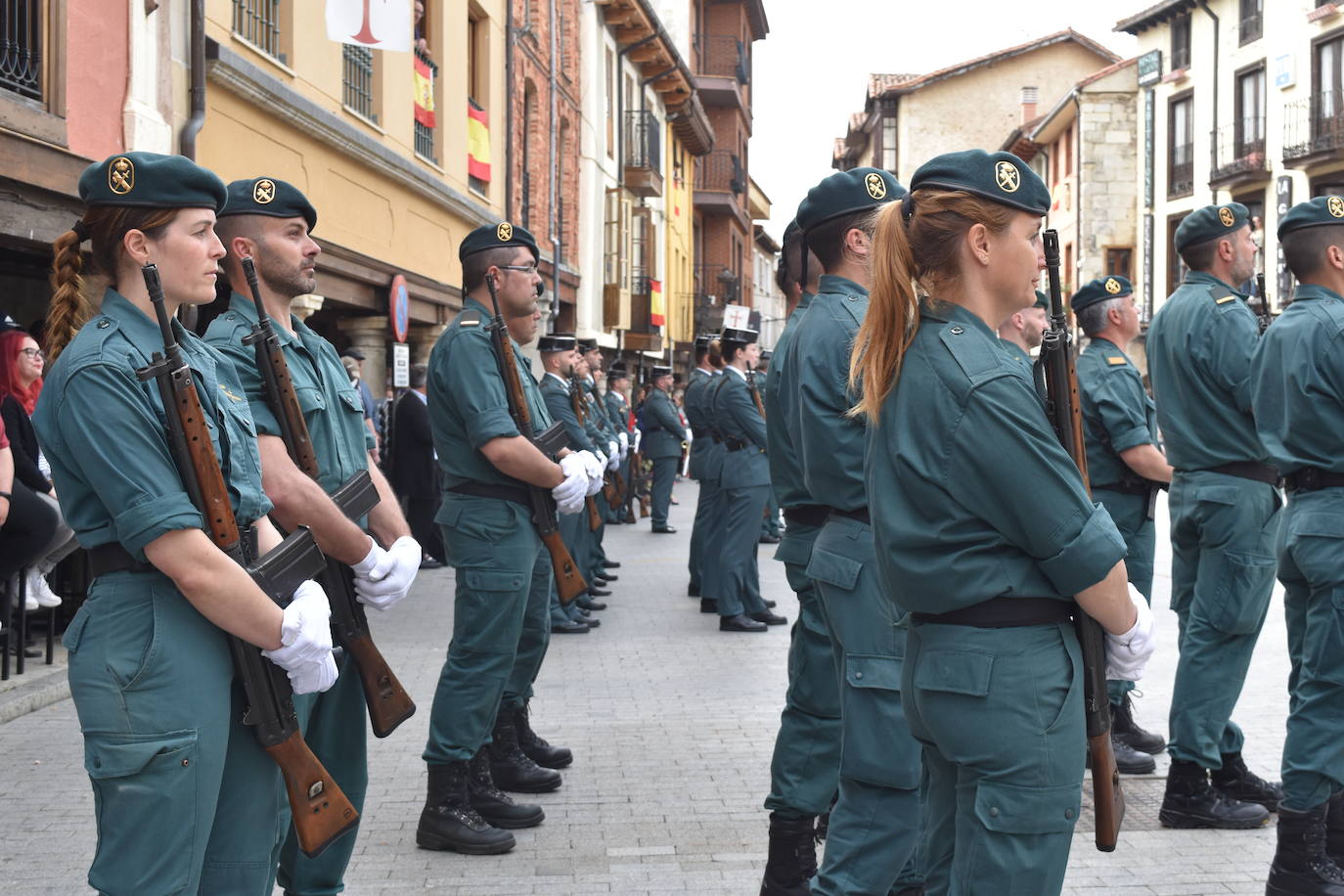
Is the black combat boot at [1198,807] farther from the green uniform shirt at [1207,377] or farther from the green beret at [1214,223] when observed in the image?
the green beret at [1214,223]

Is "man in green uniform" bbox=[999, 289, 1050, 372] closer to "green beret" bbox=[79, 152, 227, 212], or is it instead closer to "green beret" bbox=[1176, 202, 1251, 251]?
"green beret" bbox=[1176, 202, 1251, 251]

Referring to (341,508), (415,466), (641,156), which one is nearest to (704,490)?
(415,466)

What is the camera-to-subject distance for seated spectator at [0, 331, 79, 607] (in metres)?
8.07

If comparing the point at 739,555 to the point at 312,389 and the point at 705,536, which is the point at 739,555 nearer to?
the point at 705,536

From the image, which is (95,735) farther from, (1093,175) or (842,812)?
(1093,175)

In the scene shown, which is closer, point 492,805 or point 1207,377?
point 492,805

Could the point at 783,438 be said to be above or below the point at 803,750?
above

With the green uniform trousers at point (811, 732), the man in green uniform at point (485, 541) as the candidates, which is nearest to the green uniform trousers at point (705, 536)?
the man in green uniform at point (485, 541)

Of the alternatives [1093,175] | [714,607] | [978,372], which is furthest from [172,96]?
[1093,175]

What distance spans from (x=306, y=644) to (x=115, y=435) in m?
0.56

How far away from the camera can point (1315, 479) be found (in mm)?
4762

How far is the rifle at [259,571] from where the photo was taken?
2912 mm

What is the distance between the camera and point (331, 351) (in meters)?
4.36

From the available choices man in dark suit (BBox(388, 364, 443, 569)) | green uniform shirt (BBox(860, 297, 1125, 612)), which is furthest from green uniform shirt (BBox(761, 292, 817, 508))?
man in dark suit (BBox(388, 364, 443, 569))
